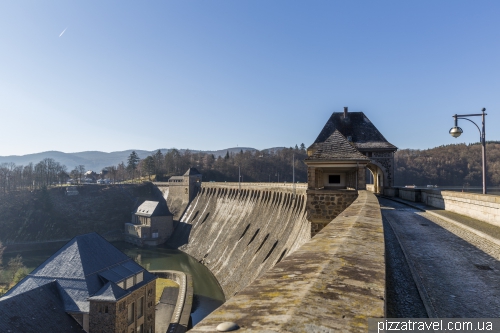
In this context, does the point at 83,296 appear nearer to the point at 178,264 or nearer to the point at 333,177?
the point at 333,177

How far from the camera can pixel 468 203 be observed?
43.4ft

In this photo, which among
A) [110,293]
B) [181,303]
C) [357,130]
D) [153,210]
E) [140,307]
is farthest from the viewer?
[153,210]

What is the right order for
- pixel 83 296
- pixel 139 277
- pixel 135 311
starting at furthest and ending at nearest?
pixel 139 277 → pixel 135 311 → pixel 83 296

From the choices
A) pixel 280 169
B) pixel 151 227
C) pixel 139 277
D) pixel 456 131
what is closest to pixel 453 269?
pixel 456 131

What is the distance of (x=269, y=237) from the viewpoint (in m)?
31.7

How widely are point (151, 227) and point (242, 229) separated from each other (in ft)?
74.6

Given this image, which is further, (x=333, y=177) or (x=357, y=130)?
(x=357, y=130)

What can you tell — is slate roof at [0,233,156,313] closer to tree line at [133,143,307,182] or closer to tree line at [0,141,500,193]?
tree line at [0,141,500,193]

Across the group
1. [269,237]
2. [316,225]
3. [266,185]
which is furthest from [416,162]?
[316,225]

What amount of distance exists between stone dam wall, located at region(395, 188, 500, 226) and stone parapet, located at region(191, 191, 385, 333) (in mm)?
9717

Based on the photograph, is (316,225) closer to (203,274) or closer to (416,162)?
(203,274)

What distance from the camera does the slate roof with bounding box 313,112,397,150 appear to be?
96.3 ft

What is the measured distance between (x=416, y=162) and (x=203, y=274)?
67574 millimetres

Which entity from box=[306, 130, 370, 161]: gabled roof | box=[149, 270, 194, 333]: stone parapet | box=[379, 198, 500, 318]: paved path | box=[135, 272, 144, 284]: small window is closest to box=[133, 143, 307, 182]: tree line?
box=[149, 270, 194, 333]: stone parapet
